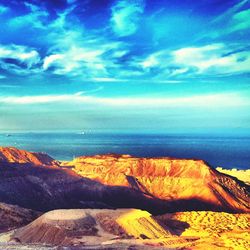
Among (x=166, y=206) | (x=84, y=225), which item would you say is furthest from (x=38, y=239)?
→ (x=166, y=206)

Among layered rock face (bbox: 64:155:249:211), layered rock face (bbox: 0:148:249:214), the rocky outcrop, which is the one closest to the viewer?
layered rock face (bbox: 0:148:249:214)

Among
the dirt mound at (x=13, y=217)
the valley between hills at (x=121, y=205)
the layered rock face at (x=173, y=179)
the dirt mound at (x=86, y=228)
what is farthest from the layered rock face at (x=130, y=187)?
the dirt mound at (x=86, y=228)

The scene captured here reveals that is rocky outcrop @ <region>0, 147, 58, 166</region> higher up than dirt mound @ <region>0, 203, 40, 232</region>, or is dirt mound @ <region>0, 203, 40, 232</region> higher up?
rocky outcrop @ <region>0, 147, 58, 166</region>

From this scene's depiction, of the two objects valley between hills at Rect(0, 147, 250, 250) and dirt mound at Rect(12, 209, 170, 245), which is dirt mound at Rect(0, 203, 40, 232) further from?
dirt mound at Rect(12, 209, 170, 245)

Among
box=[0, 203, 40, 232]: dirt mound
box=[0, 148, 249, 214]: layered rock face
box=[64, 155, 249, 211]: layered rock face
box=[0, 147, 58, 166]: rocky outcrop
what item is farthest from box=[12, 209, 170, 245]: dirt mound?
box=[0, 147, 58, 166]: rocky outcrop

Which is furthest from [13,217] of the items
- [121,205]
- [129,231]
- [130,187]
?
[130,187]

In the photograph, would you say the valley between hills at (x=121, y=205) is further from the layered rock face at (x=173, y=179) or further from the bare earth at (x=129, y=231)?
the layered rock face at (x=173, y=179)

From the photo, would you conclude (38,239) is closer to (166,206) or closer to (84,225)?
(84,225)

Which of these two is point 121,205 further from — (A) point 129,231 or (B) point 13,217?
(A) point 129,231
